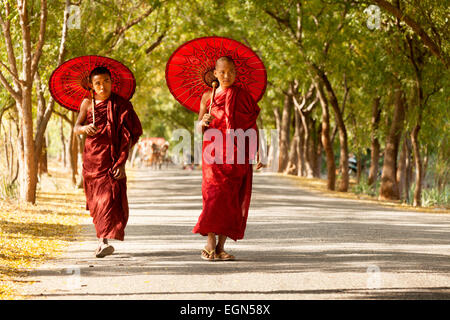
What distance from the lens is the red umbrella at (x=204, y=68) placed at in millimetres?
9172

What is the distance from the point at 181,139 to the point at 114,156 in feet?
197

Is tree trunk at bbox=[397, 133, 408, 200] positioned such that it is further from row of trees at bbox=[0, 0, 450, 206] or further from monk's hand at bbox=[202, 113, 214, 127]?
monk's hand at bbox=[202, 113, 214, 127]

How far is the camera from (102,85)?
30.4ft

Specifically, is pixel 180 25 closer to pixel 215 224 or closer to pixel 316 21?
pixel 316 21

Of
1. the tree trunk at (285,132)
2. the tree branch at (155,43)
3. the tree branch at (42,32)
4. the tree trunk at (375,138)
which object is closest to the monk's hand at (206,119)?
the tree branch at (42,32)

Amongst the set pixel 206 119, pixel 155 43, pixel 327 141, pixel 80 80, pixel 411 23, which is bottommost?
pixel 206 119

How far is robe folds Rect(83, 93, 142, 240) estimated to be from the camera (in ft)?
30.1

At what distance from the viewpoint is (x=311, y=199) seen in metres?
20.9

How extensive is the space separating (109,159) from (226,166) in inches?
55.0

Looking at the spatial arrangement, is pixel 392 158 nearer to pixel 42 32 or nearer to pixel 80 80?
pixel 42 32

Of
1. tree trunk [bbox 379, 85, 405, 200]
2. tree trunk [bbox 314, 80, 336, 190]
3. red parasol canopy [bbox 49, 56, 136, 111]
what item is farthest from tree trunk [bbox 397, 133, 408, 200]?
red parasol canopy [bbox 49, 56, 136, 111]

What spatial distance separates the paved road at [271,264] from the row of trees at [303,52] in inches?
161

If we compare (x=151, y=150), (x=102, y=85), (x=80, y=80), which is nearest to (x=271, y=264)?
(x=102, y=85)

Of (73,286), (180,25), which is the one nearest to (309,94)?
(180,25)
